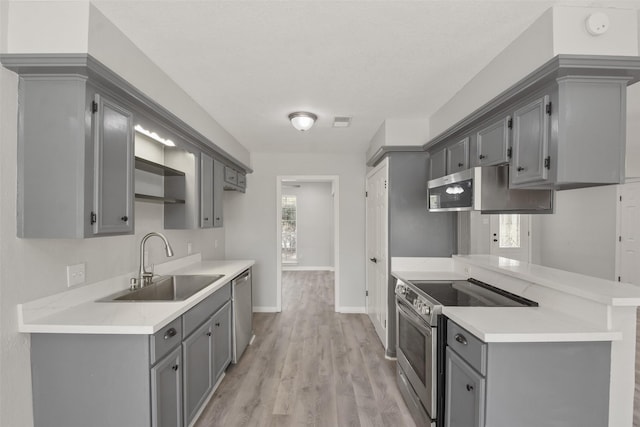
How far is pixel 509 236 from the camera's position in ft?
9.50

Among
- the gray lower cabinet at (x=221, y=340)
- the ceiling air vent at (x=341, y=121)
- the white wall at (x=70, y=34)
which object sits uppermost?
the ceiling air vent at (x=341, y=121)

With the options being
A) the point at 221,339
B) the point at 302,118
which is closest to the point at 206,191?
the point at 302,118

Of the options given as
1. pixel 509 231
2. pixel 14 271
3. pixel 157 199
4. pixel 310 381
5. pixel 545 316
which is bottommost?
pixel 310 381

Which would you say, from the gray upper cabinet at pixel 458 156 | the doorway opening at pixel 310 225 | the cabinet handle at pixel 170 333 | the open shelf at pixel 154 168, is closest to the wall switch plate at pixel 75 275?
the cabinet handle at pixel 170 333

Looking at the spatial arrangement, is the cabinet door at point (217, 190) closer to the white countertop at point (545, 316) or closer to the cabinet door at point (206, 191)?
the cabinet door at point (206, 191)

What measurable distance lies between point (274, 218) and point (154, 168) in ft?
7.95

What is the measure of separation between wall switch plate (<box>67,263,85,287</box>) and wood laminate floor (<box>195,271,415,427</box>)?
1.34 m

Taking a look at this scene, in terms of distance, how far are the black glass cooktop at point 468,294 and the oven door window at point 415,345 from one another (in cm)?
27

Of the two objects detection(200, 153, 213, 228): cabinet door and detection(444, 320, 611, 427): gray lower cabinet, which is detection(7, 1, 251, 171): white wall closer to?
detection(200, 153, 213, 228): cabinet door

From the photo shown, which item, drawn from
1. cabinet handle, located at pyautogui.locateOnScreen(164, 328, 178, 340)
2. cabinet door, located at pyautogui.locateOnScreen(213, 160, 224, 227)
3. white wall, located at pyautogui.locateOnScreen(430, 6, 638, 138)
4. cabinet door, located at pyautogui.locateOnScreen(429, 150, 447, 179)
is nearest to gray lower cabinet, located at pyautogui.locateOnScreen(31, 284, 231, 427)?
cabinet handle, located at pyautogui.locateOnScreen(164, 328, 178, 340)

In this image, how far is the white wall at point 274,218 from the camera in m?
4.84

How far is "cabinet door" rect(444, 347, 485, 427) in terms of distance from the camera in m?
1.54

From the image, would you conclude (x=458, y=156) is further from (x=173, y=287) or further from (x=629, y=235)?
(x=629, y=235)

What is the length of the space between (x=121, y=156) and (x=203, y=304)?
3.83 feet
